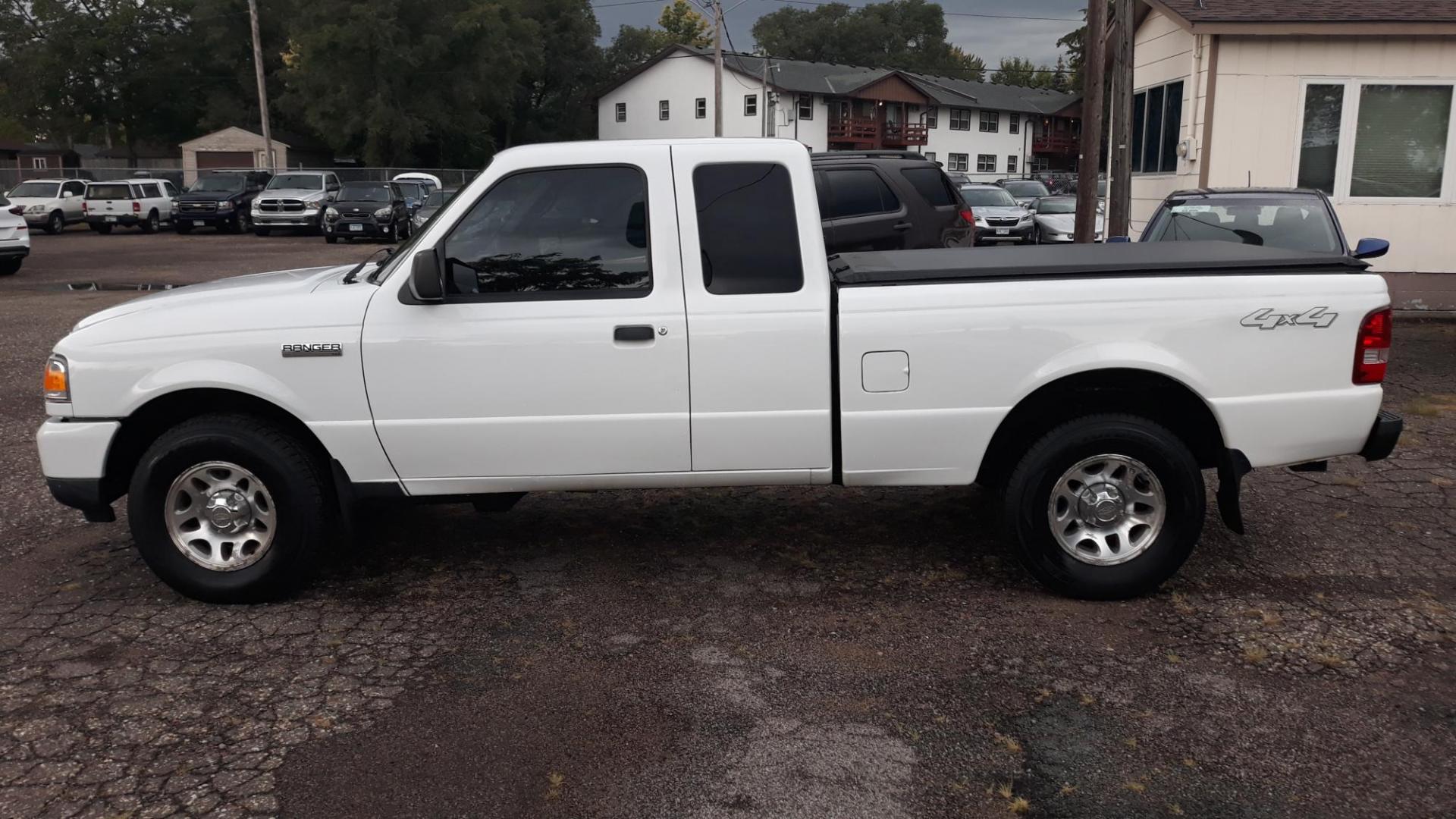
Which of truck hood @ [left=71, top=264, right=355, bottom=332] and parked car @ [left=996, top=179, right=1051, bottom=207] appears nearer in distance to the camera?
truck hood @ [left=71, top=264, right=355, bottom=332]

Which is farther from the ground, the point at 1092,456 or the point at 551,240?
the point at 551,240

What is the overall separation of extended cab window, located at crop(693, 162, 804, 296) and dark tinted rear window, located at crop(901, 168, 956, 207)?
8.14 metres

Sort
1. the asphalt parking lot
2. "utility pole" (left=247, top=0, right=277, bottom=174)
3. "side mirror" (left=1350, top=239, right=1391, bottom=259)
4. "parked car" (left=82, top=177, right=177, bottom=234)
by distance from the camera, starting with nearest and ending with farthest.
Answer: the asphalt parking lot
"side mirror" (left=1350, top=239, right=1391, bottom=259)
"parked car" (left=82, top=177, right=177, bottom=234)
"utility pole" (left=247, top=0, right=277, bottom=174)

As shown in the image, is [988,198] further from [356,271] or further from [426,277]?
[426,277]

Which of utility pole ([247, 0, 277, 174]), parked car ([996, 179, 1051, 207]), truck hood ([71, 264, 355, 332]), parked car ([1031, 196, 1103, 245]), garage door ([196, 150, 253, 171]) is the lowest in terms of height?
parked car ([1031, 196, 1103, 245])

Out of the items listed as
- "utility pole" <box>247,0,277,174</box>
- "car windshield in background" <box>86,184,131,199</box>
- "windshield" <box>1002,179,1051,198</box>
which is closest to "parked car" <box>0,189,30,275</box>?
"car windshield in background" <box>86,184,131,199</box>

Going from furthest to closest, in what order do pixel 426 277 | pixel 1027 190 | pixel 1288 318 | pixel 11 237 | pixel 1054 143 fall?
pixel 1054 143 → pixel 1027 190 → pixel 11 237 → pixel 1288 318 → pixel 426 277

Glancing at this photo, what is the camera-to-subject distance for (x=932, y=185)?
1323cm

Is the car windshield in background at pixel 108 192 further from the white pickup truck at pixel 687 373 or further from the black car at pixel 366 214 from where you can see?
the white pickup truck at pixel 687 373

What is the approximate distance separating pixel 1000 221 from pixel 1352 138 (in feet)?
33.4

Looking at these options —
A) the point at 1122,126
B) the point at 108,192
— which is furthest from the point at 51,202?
the point at 1122,126

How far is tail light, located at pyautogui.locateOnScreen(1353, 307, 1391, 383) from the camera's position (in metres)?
5.00

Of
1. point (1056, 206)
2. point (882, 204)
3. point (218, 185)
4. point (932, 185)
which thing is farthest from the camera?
point (218, 185)

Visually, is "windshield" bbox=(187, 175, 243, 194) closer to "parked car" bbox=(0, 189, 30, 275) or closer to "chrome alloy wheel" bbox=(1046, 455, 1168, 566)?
"parked car" bbox=(0, 189, 30, 275)
